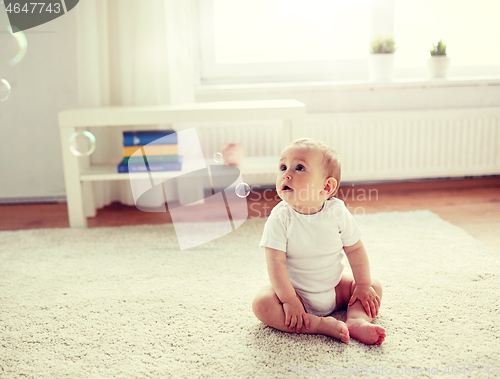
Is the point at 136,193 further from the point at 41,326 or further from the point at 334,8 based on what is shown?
the point at 334,8

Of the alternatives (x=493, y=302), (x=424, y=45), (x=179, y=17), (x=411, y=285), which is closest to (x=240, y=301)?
(x=411, y=285)

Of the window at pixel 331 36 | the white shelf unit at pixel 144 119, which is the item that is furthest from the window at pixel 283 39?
the white shelf unit at pixel 144 119

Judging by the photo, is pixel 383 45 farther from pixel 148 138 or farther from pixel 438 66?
pixel 148 138

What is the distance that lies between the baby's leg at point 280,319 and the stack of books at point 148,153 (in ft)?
3.35

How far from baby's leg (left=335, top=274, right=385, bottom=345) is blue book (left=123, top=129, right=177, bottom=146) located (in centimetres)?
111

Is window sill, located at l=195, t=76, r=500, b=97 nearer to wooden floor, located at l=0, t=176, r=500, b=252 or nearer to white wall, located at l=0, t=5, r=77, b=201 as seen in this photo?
wooden floor, located at l=0, t=176, r=500, b=252

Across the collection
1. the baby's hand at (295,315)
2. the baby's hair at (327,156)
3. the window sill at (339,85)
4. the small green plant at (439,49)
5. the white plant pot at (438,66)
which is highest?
the small green plant at (439,49)

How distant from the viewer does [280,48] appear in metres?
2.47

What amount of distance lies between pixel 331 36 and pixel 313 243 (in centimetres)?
179

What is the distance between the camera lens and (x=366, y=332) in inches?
37.1

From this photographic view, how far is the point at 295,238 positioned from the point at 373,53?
1692mm

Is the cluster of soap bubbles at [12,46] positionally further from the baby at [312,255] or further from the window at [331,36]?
the baby at [312,255]

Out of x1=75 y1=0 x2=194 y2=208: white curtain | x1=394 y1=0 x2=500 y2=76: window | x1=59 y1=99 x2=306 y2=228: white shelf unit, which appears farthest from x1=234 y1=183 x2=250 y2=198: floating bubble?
x1=394 y1=0 x2=500 y2=76: window

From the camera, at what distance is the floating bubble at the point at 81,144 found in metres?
1.80
